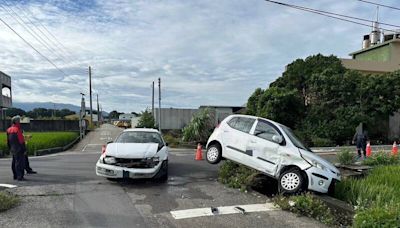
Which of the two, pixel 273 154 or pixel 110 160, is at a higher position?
pixel 273 154

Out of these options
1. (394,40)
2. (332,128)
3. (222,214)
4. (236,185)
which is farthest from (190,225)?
(394,40)

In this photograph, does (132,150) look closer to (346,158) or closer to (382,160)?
(346,158)

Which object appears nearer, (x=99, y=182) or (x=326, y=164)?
(x=326, y=164)

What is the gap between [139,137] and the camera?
10.9m

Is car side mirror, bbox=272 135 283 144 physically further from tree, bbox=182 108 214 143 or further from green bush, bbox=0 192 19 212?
tree, bbox=182 108 214 143

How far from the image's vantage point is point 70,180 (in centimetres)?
972

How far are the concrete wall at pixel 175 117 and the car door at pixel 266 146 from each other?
2126 cm

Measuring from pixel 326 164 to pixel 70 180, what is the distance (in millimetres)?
6531

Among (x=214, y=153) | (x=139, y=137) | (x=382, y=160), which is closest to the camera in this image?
(x=214, y=153)

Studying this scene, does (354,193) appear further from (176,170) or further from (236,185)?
(176,170)

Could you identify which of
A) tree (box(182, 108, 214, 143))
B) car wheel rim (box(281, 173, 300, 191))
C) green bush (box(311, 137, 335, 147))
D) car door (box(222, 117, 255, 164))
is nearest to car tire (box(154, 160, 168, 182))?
car door (box(222, 117, 255, 164))

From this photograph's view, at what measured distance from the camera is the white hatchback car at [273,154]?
788 centimetres

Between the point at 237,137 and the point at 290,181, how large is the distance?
211 centimetres

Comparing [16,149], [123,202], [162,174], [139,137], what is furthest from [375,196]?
[16,149]
